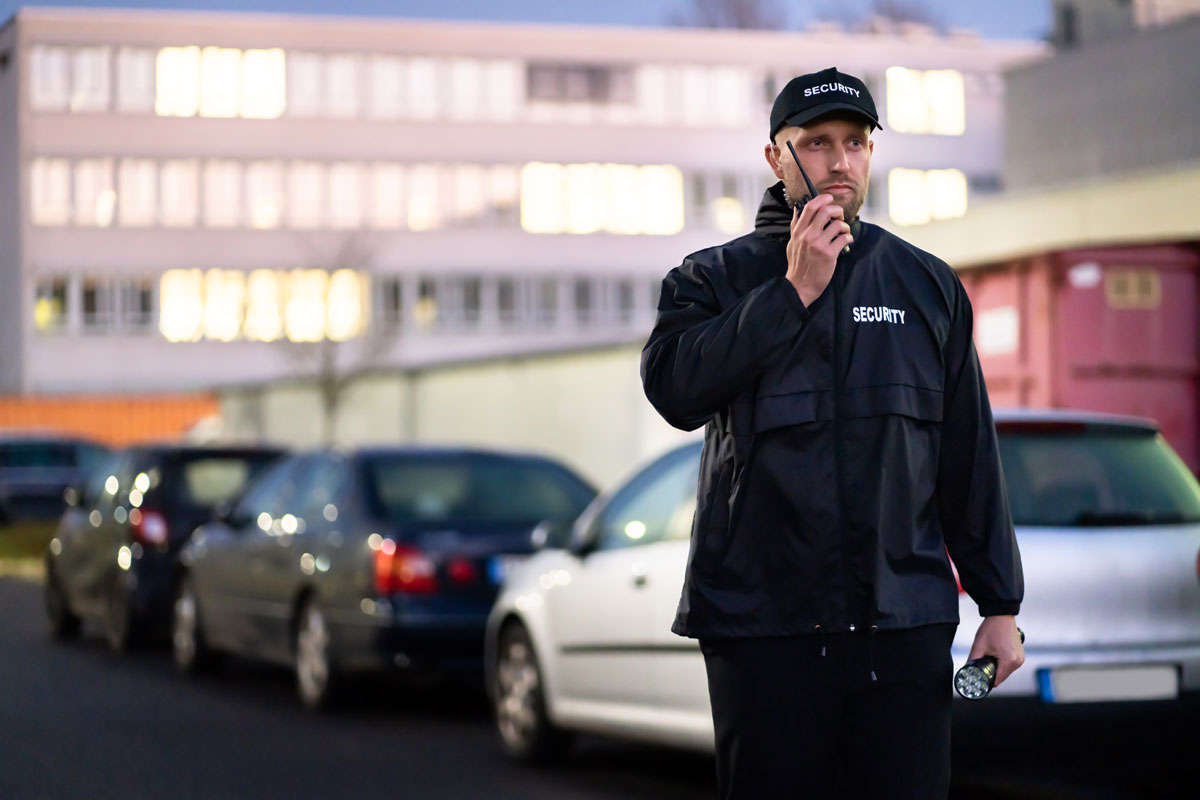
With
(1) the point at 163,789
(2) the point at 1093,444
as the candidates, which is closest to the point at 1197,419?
(2) the point at 1093,444

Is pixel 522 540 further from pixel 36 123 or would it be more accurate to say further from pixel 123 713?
pixel 36 123

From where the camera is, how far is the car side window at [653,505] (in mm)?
8703

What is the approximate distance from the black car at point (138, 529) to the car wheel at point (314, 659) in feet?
10.8

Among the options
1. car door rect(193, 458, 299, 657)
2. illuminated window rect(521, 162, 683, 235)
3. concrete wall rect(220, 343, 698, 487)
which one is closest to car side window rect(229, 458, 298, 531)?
car door rect(193, 458, 299, 657)

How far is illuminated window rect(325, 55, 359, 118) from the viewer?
219 ft

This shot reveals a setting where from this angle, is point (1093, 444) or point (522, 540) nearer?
point (1093, 444)

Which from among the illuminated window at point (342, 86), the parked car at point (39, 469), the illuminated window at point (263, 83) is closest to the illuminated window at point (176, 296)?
the illuminated window at point (263, 83)

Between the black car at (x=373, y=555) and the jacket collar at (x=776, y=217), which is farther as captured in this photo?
the black car at (x=373, y=555)

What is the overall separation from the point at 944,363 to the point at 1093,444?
161 inches

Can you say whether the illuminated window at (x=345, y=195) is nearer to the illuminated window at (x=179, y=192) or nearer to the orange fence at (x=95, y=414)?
the illuminated window at (x=179, y=192)

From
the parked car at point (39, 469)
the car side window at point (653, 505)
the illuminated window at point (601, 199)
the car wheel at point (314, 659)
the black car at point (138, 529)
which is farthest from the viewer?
the illuminated window at point (601, 199)

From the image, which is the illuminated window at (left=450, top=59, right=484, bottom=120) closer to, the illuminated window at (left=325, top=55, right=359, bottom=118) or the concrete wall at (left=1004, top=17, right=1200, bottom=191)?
the illuminated window at (left=325, top=55, right=359, bottom=118)

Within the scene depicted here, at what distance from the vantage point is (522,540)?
11352 millimetres

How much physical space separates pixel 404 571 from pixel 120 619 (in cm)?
507
